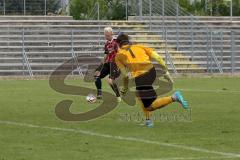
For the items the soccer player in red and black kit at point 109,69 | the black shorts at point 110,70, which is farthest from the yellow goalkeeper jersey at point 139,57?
the black shorts at point 110,70

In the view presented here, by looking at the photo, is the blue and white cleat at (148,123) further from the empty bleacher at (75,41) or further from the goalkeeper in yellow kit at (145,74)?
the empty bleacher at (75,41)

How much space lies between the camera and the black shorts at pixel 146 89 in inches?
552

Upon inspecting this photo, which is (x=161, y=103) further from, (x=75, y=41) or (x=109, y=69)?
(x=75, y=41)

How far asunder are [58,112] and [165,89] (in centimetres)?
722

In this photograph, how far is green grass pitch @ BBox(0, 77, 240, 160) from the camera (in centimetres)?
1031

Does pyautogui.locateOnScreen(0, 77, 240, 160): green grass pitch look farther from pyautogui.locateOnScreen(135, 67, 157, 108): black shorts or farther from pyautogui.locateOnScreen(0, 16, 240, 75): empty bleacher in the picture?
pyautogui.locateOnScreen(0, 16, 240, 75): empty bleacher

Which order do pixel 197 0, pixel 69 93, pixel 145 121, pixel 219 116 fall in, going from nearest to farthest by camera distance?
1. pixel 145 121
2. pixel 219 116
3. pixel 69 93
4. pixel 197 0

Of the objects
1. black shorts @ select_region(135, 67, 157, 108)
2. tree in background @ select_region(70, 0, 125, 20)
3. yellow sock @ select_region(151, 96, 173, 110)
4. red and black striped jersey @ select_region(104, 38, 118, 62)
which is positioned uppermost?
tree in background @ select_region(70, 0, 125, 20)

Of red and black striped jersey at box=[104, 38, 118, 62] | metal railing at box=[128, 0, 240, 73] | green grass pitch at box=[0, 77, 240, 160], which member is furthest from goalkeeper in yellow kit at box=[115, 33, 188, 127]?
metal railing at box=[128, 0, 240, 73]

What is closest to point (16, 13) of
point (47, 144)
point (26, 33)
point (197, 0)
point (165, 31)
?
point (26, 33)

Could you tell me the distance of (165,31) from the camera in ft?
124

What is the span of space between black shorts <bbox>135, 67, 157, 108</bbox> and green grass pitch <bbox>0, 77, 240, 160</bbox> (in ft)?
1.51

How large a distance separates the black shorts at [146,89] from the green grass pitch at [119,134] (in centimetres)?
46

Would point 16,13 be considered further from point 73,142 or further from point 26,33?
point 73,142
